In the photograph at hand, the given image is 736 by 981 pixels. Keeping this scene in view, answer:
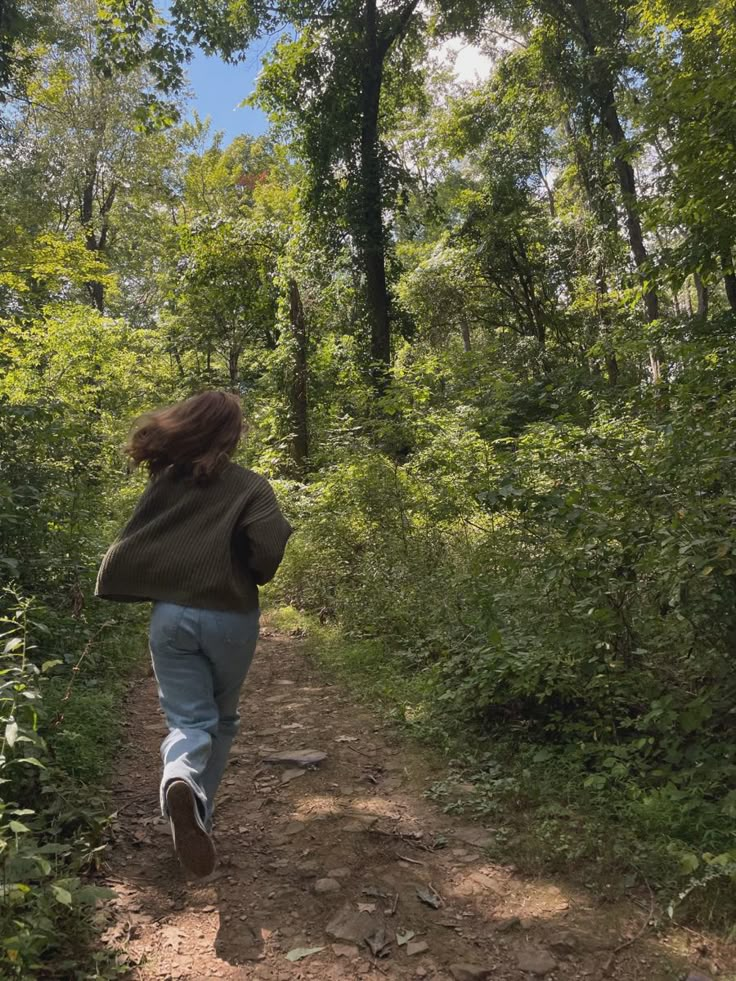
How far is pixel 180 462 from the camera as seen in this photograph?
9.54 ft

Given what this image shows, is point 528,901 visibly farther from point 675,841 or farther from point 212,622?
point 212,622

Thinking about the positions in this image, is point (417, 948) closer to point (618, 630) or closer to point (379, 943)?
point (379, 943)

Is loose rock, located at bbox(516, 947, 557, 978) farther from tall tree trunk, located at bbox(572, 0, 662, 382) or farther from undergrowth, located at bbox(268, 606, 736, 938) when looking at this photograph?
tall tree trunk, located at bbox(572, 0, 662, 382)

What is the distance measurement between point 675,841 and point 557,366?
17.0 m

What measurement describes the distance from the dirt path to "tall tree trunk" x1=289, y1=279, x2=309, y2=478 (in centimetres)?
1018

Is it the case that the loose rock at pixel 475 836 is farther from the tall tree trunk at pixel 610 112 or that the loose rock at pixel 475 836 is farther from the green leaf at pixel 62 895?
the tall tree trunk at pixel 610 112

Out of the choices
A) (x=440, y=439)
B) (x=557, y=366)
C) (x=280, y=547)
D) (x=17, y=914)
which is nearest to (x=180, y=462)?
(x=280, y=547)

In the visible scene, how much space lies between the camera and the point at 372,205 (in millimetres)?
13172

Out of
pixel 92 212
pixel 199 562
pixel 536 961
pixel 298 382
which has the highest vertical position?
pixel 92 212

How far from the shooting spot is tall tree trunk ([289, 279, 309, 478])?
13969mm

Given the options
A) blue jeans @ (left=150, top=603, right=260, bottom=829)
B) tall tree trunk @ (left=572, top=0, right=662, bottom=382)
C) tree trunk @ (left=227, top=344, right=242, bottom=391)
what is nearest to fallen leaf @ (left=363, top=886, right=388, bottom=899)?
blue jeans @ (left=150, top=603, right=260, bottom=829)

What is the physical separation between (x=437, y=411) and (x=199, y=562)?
6.42 metres

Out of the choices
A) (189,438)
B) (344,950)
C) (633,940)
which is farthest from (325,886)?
(189,438)

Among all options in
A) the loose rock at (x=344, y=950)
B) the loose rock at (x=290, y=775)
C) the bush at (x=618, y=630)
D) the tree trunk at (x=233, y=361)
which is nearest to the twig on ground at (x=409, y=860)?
the loose rock at (x=344, y=950)
